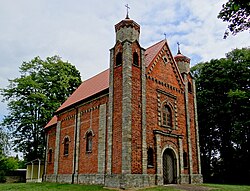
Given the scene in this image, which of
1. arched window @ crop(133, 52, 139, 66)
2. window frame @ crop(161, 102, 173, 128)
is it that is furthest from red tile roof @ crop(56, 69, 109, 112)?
window frame @ crop(161, 102, 173, 128)

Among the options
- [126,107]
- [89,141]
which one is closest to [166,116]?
[126,107]

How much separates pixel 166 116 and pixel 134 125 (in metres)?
3.96

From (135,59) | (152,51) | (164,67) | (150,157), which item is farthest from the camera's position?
(152,51)

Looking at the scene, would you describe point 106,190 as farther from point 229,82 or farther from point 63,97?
point 63,97

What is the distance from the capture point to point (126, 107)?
16.3 metres

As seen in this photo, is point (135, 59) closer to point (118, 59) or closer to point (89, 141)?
point (118, 59)

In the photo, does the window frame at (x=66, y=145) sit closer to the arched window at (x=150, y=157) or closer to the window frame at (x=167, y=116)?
the arched window at (x=150, y=157)

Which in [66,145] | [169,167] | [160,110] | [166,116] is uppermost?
[160,110]

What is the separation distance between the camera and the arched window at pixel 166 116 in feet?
62.9

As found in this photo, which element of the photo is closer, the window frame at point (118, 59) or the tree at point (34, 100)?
the window frame at point (118, 59)

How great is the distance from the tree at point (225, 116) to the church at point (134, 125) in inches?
279

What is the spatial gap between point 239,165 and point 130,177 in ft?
58.3

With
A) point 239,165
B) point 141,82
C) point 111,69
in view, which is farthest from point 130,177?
point 239,165

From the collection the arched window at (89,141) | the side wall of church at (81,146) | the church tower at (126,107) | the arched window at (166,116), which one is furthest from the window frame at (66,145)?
the arched window at (166,116)
